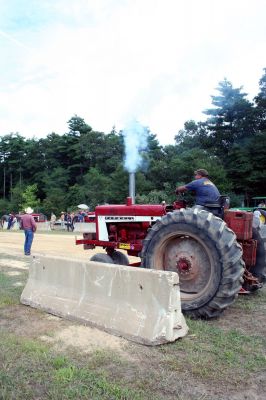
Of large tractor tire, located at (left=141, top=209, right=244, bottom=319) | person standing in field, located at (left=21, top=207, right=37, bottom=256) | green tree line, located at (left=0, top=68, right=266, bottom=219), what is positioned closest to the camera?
large tractor tire, located at (left=141, top=209, right=244, bottom=319)

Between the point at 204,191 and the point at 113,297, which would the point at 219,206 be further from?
the point at 113,297

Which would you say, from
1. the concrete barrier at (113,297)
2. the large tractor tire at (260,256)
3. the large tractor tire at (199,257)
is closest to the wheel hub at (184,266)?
the large tractor tire at (199,257)

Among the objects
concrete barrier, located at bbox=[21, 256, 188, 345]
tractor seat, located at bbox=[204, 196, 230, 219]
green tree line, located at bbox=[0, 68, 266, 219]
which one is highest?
green tree line, located at bbox=[0, 68, 266, 219]

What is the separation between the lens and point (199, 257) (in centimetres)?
596

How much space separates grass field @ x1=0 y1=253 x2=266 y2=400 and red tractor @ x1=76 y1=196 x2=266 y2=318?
0.40 meters

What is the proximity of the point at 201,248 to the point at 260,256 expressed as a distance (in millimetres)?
1608

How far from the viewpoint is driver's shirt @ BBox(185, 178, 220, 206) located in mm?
6566

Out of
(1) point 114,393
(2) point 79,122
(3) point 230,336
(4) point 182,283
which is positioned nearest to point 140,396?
(1) point 114,393

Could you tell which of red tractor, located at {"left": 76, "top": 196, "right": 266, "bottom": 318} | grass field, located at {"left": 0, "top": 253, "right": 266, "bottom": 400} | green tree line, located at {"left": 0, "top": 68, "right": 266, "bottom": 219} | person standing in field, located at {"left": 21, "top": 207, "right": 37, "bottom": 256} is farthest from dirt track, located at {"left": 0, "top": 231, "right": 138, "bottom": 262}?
green tree line, located at {"left": 0, "top": 68, "right": 266, "bottom": 219}

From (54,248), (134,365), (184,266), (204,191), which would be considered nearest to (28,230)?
(54,248)

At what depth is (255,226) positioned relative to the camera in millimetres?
7133

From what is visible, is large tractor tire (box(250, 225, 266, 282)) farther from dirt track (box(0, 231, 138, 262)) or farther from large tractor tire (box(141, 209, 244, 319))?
dirt track (box(0, 231, 138, 262))

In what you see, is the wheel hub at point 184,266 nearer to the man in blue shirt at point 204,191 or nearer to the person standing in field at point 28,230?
the man in blue shirt at point 204,191

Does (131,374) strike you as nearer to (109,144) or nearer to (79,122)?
(109,144)
